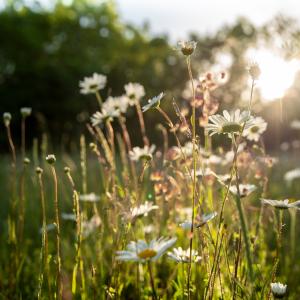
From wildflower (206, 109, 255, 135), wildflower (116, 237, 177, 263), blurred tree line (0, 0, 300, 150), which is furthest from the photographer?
blurred tree line (0, 0, 300, 150)

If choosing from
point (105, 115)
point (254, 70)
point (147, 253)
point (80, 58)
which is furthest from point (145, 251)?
point (80, 58)

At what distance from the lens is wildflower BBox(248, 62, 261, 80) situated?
132 centimetres

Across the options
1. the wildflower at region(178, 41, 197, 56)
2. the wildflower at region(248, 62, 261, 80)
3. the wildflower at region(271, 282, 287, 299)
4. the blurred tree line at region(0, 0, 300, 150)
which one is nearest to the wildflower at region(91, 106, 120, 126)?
the wildflower at region(178, 41, 197, 56)

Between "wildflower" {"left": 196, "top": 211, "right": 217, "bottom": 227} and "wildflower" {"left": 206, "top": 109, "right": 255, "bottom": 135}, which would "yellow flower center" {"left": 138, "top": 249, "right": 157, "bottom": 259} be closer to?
"wildflower" {"left": 196, "top": 211, "right": 217, "bottom": 227}

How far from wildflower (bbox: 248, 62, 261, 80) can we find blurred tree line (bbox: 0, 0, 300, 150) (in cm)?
1681

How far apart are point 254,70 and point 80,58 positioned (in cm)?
2394

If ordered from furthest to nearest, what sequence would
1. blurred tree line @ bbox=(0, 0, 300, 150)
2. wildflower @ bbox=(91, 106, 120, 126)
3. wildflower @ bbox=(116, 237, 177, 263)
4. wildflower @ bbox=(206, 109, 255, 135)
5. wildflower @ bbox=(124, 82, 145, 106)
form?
1. blurred tree line @ bbox=(0, 0, 300, 150)
2. wildflower @ bbox=(124, 82, 145, 106)
3. wildflower @ bbox=(91, 106, 120, 126)
4. wildflower @ bbox=(206, 109, 255, 135)
5. wildflower @ bbox=(116, 237, 177, 263)

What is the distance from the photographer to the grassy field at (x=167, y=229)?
4.69 ft

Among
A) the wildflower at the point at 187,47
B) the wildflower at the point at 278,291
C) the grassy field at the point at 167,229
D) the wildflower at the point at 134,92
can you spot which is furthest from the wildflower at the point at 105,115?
the wildflower at the point at 278,291

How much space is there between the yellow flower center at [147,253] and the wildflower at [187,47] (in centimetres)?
57

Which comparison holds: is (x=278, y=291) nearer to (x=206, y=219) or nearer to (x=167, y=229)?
(x=206, y=219)

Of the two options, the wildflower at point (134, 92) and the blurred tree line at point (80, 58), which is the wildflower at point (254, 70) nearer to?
the wildflower at point (134, 92)

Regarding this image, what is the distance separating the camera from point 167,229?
2.69 meters

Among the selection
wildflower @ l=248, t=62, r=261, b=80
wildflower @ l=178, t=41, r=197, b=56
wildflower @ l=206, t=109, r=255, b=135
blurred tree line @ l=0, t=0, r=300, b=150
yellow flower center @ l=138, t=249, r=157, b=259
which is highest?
blurred tree line @ l=0, t=0, r=300, b=150
